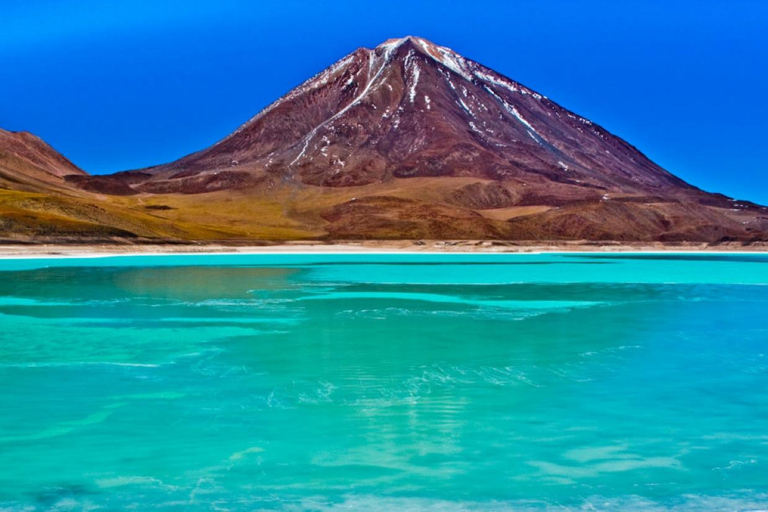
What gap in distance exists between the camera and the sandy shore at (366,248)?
281ft

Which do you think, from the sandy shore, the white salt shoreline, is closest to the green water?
the white salt shoreline

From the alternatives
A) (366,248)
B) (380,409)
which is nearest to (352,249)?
(366,248)

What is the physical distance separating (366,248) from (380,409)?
102 m

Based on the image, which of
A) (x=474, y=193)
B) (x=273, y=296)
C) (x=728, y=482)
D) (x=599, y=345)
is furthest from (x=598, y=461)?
(x=474, y=193)

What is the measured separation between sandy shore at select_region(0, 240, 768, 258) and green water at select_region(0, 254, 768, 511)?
183 feet

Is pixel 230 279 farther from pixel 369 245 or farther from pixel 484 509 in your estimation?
pixel 369 245

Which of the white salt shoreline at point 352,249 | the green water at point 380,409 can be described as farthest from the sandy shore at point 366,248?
the green water at point 380,409

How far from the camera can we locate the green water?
11359 millimetres

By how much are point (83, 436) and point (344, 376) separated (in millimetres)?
6554

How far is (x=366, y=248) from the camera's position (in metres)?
118

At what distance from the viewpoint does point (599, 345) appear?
2434 cm

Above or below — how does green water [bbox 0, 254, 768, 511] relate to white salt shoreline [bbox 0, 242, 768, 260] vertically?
below

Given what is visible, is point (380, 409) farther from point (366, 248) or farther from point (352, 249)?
point (366, 248)

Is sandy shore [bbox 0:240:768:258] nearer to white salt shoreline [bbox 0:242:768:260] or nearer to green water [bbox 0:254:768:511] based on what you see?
white salt shoreline [bbox 0:242:768:260]
